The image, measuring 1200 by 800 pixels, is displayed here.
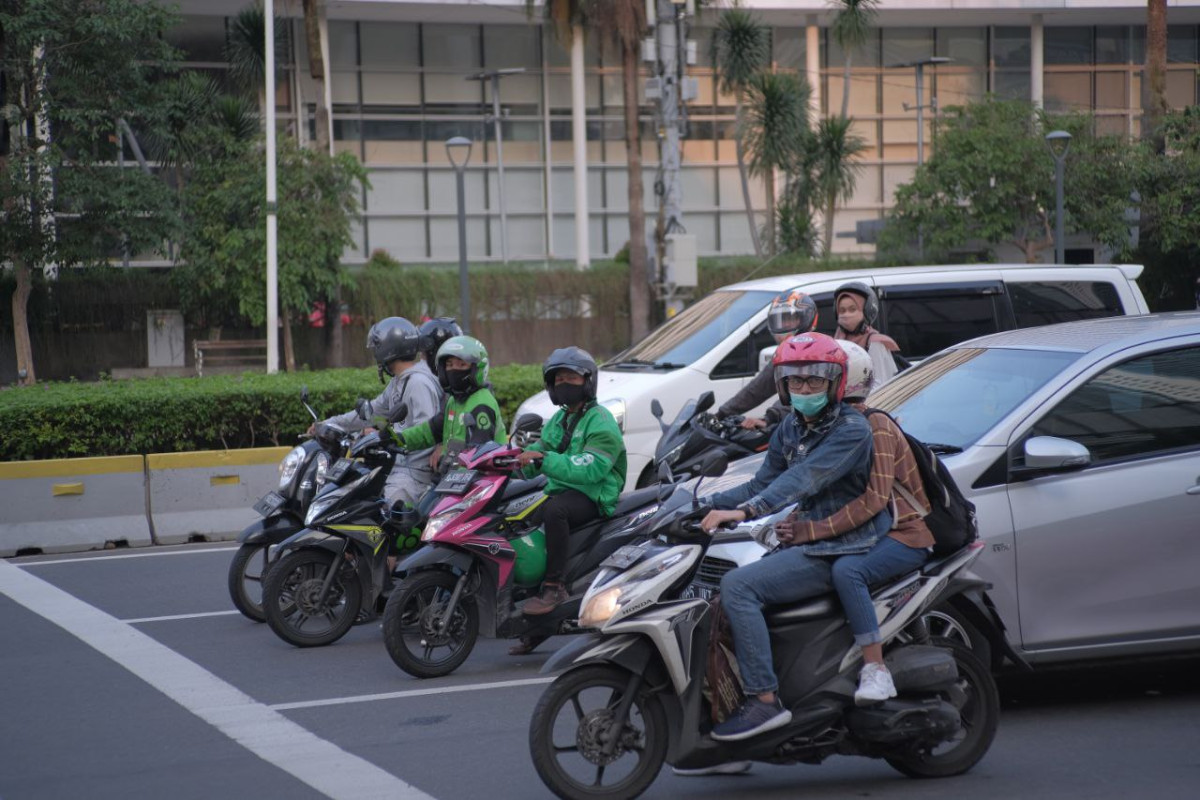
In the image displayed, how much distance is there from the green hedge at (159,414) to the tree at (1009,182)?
21221mm

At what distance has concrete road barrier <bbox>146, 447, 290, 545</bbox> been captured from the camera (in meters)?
12.6

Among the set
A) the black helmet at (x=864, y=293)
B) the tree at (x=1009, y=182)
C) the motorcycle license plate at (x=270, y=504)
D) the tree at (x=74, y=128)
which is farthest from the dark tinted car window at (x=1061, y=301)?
the tree at (x=1009, y=182)

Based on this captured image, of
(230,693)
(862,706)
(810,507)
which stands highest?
(810,507)

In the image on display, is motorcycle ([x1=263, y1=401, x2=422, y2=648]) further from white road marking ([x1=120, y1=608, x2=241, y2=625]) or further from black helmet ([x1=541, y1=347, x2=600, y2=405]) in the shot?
black helmet ([x1=541, y1=347, x2=600, y2=405])

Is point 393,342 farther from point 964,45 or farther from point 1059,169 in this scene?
point 964,45

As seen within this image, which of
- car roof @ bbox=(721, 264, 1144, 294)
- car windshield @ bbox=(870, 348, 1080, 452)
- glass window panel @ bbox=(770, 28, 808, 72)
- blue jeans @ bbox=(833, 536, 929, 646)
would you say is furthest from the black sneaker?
glass window panel @ bbox=(770, 28, 808, 72)

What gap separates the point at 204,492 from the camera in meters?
12.7

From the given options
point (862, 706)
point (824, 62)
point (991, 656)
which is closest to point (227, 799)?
point (862, 706)

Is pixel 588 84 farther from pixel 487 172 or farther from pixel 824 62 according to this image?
pixel 824 62

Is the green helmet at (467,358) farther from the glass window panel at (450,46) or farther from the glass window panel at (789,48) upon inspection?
the glass window panel at (789,48)

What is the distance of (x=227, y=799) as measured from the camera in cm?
582

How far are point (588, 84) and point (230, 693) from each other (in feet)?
120

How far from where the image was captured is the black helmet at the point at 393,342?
29.8 ft

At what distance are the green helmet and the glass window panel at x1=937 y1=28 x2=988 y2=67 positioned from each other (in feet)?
129
